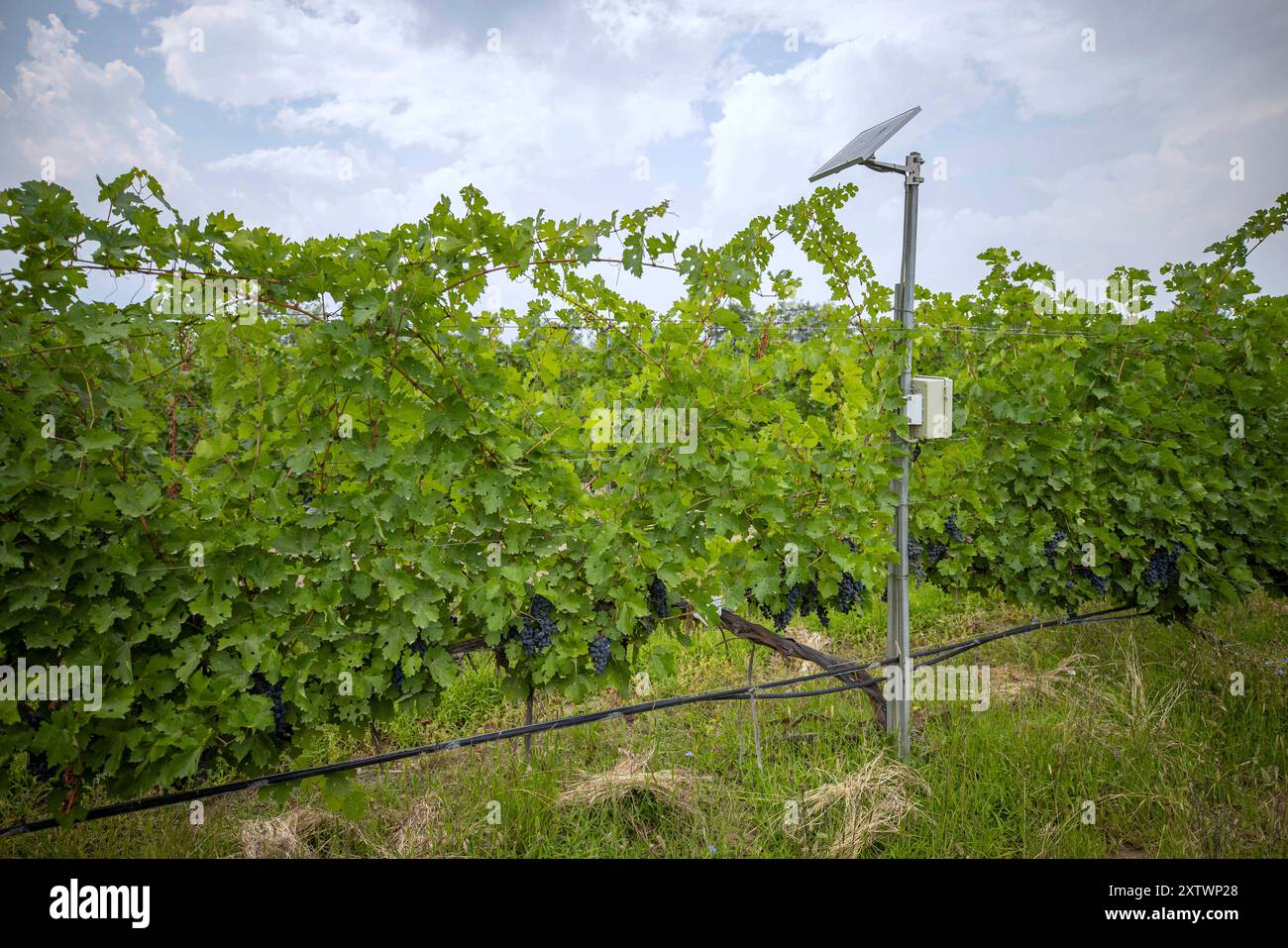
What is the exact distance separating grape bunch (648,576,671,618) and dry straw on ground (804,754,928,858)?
113cm

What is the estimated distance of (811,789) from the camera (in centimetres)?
365

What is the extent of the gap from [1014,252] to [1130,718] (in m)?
2.99

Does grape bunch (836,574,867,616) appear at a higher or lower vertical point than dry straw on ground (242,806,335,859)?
higher

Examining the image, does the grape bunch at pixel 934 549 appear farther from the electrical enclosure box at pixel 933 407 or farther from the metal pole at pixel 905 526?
the electrical enclosure box at pixel 933 407

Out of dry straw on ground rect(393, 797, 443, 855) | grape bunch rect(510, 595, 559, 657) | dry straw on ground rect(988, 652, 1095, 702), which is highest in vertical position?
grape bunch rect(510, 595, 559, 657)

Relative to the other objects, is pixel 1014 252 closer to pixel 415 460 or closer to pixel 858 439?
pixel 858 439

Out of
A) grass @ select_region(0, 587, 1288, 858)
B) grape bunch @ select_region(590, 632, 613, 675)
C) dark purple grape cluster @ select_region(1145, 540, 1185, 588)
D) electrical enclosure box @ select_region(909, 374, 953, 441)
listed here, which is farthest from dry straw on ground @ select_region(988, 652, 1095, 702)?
grape bunch @ select_region(590, 632, 613, 675)

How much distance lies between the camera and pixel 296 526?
266 centimetres

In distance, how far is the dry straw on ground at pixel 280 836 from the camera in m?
3.45

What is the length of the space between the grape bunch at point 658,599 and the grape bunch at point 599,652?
30 centimetres

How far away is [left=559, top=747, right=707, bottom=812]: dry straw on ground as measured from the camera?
11.8 feet

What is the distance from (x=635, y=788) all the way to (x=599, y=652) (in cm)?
105

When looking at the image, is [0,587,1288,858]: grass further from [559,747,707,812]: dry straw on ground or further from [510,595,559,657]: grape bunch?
[510,595,559,657]: grape bunch
